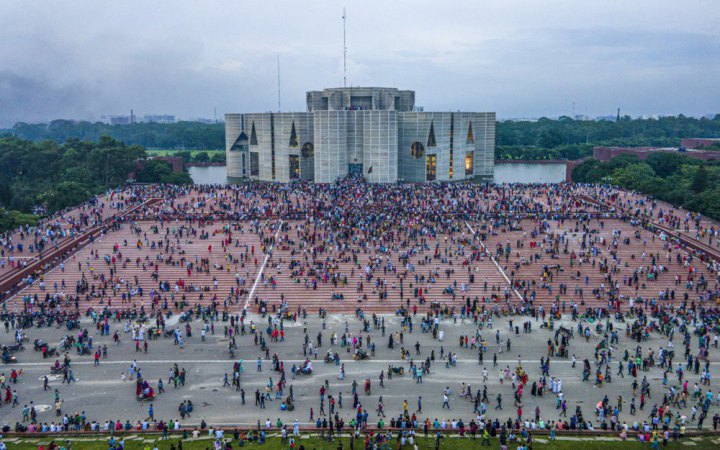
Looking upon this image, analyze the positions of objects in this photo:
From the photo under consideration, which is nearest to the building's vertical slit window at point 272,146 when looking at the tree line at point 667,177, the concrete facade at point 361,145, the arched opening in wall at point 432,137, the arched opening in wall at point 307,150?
the concrete facade at point 361,145

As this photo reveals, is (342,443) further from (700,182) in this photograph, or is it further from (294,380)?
(700,182)

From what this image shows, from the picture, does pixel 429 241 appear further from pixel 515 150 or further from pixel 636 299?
pixel 515 150

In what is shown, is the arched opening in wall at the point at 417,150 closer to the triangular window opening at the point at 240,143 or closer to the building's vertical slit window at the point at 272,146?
the building's vertical slit window at the point at 272,146

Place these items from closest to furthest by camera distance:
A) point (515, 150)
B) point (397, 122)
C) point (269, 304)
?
point (269, 304) → point (397, 122) → point (515, 150)

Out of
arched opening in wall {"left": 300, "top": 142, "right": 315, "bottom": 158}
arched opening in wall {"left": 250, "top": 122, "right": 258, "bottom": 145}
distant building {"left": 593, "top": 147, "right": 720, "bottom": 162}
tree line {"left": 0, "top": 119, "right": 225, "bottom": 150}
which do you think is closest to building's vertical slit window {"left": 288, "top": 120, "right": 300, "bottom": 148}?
arched opening in wall {"left": 300, "top": 142, "right": 315, "bottom": 158}

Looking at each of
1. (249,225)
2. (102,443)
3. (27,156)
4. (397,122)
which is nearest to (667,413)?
(102,443)

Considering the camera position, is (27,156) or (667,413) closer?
(667,413)

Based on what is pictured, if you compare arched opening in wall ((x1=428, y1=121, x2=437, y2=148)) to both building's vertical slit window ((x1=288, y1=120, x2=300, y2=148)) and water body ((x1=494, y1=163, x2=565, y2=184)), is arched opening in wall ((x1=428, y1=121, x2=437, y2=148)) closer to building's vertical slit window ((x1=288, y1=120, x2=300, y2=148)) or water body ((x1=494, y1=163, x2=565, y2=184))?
building's vertical slit window ((x1=288, y1=120, x2=300, y2=148))
